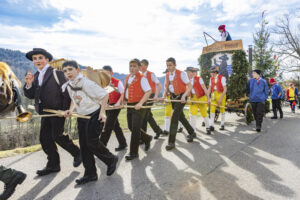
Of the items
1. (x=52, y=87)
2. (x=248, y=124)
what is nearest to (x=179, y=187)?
(x=52, y=87)

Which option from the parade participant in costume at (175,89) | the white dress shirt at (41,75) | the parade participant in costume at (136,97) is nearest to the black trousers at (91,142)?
the parade participant in costume at (136,97)

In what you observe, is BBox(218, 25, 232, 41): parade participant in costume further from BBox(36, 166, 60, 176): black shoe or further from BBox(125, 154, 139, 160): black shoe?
BBox(36, 166, 60, 176): black shoe

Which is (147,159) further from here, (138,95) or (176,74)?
(176,74)

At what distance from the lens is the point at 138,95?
4523 mm

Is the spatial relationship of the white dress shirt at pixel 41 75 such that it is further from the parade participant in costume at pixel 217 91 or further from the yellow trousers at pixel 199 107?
the parade participant in costume at pixel 217 91

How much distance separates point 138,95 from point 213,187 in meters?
2.32

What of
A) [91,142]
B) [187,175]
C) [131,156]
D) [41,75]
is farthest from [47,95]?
[187,175]

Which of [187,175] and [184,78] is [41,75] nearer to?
[187,175]

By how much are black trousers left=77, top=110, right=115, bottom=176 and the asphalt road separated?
0.30 meters

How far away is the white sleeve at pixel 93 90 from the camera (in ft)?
10.3

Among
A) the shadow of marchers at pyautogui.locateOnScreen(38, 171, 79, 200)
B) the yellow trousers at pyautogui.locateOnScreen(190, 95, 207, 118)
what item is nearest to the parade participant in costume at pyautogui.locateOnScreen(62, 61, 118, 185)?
the shadow of marchers at pyautogui.locateOnScreen(38, 171, 79, 200)

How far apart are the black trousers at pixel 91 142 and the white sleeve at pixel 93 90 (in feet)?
0.84

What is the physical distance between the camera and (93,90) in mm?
3148

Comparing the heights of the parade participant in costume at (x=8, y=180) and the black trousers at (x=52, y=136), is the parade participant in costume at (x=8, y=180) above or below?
below
